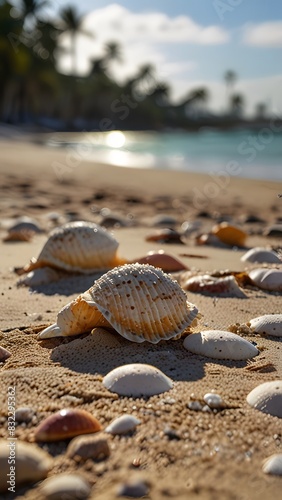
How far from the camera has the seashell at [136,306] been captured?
2.47 metres

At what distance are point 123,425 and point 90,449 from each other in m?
0.16

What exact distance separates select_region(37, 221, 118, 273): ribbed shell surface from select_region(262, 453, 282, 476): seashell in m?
2.37

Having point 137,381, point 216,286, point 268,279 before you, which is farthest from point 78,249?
point 137,381

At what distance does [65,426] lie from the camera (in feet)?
5.92

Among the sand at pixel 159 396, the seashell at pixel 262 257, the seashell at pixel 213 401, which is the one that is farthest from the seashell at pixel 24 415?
the seashell at pixel 262 257

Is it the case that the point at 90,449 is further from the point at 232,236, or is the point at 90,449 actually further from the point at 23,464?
the point at 232,236

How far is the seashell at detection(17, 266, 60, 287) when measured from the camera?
3.82 metres

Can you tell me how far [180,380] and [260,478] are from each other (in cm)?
64

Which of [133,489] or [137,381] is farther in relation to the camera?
[137,381]

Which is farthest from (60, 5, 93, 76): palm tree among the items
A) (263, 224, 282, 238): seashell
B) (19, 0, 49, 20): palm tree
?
(263, 224, 282, 238): seashell

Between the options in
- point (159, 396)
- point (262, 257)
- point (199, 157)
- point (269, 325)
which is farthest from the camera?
Result: point (199, 157)

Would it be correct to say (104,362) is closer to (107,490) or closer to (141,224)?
(107,490)

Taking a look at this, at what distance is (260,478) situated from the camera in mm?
1622

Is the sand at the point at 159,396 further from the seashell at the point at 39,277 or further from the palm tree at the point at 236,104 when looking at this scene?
the palm tree at the point at 236,104
